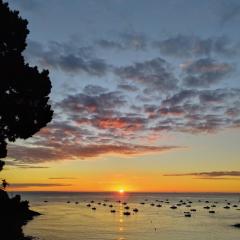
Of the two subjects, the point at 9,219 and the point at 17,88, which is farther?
the point at 9,219

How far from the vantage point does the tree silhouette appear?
3750 cm

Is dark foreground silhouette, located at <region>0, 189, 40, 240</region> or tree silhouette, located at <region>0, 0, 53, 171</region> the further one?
dark foreground silhouette, located at <region>0, 189, 40, 240</region>

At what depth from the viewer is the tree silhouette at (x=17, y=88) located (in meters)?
37.5

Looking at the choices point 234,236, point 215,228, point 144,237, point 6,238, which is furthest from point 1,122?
point 215,228

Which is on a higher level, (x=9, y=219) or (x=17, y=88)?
(x=17, y=88)

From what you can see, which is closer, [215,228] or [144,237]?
[144,237]

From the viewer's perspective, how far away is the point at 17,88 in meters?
38.3

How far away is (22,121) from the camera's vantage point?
37938 mm

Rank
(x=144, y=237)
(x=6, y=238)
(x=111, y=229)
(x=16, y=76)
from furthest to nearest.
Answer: (x=111, y=229) → (x=144, y=237) → (x=6, y=238) → (x=16, y=76)

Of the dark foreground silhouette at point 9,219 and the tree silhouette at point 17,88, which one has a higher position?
the tree silhouette at point 17,88

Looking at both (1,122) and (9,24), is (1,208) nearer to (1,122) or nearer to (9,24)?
(1,122)

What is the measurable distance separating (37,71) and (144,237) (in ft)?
170

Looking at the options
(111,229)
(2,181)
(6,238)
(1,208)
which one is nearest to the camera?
(2,181)

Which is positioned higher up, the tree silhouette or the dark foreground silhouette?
the tree silhouette
